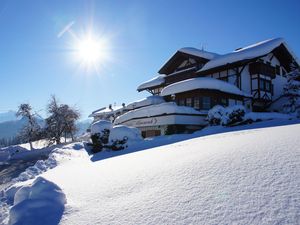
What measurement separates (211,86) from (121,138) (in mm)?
9269

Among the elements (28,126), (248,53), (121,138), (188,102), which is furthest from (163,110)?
(28,126)

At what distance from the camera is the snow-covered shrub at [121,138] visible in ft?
45.9

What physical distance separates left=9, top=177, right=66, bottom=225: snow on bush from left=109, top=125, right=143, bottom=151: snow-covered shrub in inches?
368

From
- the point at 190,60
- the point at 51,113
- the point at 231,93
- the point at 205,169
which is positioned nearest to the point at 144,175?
the point at 205,169

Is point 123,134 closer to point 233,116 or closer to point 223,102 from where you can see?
point 233,116

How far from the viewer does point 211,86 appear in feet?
63.5

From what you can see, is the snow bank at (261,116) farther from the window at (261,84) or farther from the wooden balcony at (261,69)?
the wooden balcony at (261,69)

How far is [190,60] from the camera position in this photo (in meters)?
26.6

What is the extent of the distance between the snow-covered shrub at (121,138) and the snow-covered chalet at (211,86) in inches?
198

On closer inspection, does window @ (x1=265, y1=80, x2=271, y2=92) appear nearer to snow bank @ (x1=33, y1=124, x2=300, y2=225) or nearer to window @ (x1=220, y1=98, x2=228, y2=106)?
window @ (x1=220, y1=98, x2=228, y2=106)

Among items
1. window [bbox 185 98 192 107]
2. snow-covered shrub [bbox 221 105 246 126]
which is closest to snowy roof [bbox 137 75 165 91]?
window [bbox 185 98 192 107]

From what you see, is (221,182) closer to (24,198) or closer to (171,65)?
(24,198)

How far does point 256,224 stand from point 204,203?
68 cm

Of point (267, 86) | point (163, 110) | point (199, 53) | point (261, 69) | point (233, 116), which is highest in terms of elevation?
point (199, 53)
